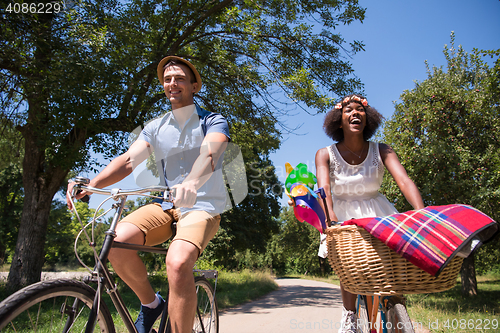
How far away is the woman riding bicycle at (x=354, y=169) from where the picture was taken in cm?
256

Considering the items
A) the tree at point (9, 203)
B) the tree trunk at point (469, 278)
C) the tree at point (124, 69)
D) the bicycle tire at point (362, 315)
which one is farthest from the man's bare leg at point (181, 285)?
the tree at point (9, 203)

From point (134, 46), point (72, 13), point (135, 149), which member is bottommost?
point (135, 149)

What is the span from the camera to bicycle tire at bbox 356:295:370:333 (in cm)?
244

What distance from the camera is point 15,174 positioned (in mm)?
27219

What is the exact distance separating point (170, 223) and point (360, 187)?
148 centimetres

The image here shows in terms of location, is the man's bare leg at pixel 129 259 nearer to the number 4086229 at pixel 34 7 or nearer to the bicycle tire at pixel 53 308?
the bicycle tire at pixel 53 308

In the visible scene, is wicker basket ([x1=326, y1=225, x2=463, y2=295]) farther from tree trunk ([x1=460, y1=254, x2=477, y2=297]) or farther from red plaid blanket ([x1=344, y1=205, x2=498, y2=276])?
tree trunk ([x1=460, y1=254, x2=477, y2=297])

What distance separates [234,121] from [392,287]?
324 inches

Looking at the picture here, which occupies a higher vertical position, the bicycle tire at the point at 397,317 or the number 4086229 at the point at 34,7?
the number 4086229 at the point at 34,7

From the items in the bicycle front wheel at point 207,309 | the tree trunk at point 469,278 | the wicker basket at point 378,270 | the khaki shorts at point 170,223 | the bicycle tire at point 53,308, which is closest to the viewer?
the bicycle tire at point 53,308

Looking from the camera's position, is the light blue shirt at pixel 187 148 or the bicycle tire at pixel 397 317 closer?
the bicycle tire at pixel 397 317

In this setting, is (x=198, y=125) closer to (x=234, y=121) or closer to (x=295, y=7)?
(x=234, y=121)

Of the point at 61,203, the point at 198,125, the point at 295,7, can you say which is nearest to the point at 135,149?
the point at 198,125

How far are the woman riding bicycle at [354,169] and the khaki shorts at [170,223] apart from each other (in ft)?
2.99
